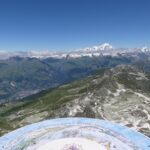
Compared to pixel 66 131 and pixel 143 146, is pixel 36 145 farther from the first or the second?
pixel 143 146

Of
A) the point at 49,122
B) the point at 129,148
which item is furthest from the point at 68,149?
the point at 49,122

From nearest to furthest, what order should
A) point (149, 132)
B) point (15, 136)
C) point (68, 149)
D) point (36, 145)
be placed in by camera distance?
point (68, 149), point (36, 145), point (15, 136), point (149, 132)

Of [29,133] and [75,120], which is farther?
[75,120]

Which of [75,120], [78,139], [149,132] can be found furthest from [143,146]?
[149,132]

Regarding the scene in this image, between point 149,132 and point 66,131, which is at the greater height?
point 66,131

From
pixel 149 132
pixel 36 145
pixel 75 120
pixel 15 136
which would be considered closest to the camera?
pixel 36 145

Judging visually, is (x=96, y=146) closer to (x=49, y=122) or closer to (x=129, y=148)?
(x=129, y=148)
